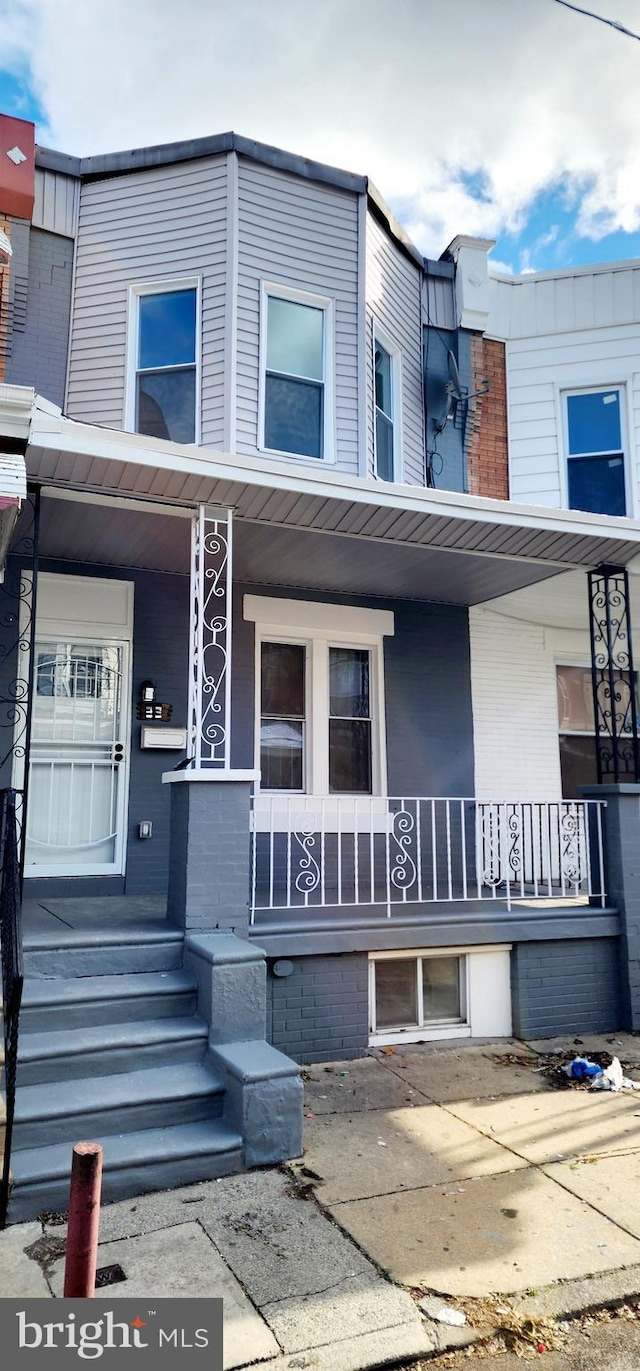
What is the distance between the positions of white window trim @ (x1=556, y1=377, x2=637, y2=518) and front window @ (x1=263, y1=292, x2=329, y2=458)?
2.66 meters

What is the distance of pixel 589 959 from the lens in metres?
6.19

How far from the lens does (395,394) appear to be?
8266 millimetres

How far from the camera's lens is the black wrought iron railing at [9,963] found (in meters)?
3.24

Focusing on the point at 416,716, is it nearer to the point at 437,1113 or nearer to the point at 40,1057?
the point at 437,1113

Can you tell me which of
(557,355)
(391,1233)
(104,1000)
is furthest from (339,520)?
(557,355)

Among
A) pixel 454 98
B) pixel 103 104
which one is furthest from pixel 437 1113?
pixel 103 104

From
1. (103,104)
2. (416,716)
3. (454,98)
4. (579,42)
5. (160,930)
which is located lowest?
(160,930)

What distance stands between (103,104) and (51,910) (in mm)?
6749

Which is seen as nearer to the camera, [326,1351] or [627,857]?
[326,1351]

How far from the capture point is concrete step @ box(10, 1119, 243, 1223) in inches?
132

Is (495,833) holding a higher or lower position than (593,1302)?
higher

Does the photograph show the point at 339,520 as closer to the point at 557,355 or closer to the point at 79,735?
the point at 79,735

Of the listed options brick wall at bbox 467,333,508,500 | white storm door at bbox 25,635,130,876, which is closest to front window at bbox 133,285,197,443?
white storm door at bbox 25,635,130,876

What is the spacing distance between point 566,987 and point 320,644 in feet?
11.0
